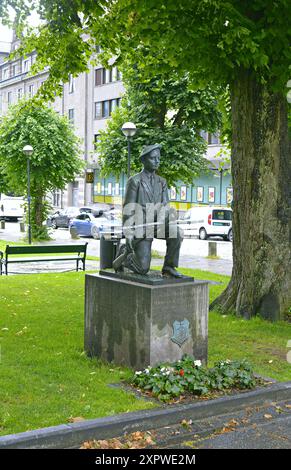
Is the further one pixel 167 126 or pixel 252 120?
pixel 167 126

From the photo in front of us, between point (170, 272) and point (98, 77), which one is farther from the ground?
point (98, 77)

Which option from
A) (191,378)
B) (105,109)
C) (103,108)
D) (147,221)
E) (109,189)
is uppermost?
(103,108)

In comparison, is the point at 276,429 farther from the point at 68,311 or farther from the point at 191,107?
the point at 191,107

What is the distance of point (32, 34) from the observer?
563 inches

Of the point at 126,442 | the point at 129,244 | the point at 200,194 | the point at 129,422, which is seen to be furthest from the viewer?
the point at 200,194

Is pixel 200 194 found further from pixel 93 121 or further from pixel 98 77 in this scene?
pixel 98 77

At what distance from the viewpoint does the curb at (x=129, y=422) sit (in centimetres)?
525

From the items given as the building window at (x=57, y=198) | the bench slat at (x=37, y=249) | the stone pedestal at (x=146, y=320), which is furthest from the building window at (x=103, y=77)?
the stone pedestal at (x=146, y=320)

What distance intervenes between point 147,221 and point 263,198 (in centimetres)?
364

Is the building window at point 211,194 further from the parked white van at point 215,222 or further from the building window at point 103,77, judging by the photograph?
the building window at point 103,77

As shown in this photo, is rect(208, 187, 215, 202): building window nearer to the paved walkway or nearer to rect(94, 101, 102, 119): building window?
rect(94, 101, 102, 119): building window

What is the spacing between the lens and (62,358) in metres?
7.91

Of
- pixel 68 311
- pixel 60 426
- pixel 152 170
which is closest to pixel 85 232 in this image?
pixel 68 311

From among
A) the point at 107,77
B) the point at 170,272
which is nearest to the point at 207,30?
the point at 170,272
